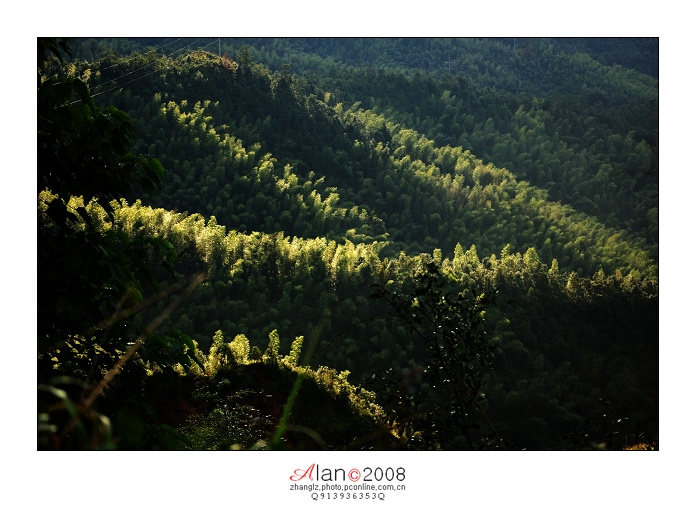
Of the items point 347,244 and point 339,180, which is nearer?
point 347,244

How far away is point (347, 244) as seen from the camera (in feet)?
24.6

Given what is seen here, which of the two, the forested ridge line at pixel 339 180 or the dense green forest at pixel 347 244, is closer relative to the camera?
the dense green forest at pixel 347 244

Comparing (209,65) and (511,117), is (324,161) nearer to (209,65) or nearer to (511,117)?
(209,65)

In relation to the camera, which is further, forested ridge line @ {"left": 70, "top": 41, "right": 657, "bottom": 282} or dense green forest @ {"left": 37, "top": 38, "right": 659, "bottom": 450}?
forested ridge line @ {"left": 70, "top": 41, "right": 657, "bottom": 282}

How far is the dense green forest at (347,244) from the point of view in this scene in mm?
2287

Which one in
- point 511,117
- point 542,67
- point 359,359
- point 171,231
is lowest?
point 359,359

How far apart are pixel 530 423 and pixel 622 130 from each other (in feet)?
17.3

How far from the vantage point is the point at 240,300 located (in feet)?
22.0

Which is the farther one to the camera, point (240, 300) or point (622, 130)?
point (622, 130)

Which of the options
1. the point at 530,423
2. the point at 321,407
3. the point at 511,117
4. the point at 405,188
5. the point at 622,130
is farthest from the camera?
the point at 511,117

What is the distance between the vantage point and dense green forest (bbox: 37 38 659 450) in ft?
7.50
